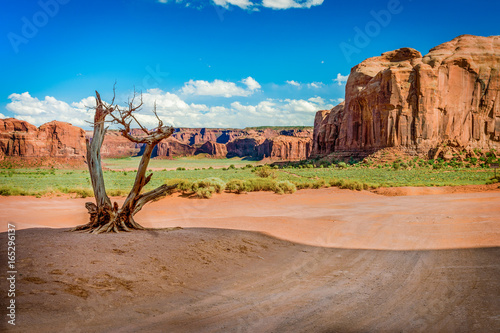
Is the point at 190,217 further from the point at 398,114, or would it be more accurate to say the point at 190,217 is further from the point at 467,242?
the point at 398,114

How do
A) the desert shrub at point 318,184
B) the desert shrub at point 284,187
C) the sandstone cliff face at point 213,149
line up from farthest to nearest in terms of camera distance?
the sandstone cliff face at point 213,149
the desert shrub at point 318,184
the desert shrub at point 284,187

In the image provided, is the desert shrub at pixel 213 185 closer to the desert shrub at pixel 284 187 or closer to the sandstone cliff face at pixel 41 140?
the desert shrub at pixel 284 187

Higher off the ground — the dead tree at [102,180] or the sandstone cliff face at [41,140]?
the sandstone cliff face at [41,140]

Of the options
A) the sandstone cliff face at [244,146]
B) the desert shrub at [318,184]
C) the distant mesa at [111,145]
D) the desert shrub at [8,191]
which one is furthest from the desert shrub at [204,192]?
the sandstone cliff face at [244,146]

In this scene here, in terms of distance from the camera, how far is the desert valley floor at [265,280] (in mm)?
3932

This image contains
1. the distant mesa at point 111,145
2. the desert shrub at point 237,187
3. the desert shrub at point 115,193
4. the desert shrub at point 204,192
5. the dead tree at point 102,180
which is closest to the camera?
the dead tree at point 102,180

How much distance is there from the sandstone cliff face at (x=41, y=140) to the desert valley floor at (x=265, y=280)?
255ft

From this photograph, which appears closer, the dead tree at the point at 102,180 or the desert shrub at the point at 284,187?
the dead tree at the point at 102,180

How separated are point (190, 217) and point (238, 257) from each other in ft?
21.1

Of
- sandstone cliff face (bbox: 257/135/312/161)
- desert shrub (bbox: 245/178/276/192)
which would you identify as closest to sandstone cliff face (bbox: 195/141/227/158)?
sandstone cliff face (bbox: 257/135/312/161)

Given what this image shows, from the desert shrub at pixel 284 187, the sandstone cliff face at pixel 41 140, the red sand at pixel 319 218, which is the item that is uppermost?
the sandstone cliff face at pixel 41 140

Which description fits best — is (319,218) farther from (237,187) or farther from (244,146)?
(244,146)

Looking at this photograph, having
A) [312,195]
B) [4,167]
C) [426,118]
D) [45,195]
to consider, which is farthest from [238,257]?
[4,167]

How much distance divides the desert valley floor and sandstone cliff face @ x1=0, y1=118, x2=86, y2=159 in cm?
7772
